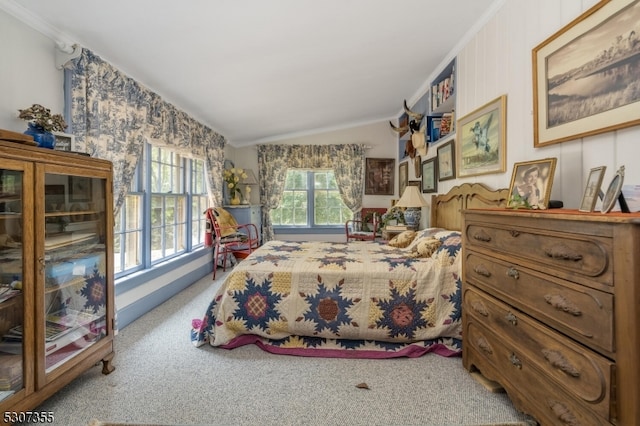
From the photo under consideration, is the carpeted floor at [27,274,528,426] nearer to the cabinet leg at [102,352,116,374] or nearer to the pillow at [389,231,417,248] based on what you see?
the cabinet leg at [102,352,116,374]

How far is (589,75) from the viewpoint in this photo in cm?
147

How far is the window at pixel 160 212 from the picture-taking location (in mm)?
2987

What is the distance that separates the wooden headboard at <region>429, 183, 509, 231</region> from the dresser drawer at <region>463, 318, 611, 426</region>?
83cm

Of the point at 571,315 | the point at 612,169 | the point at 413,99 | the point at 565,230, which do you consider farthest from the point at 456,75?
the point at 571,315

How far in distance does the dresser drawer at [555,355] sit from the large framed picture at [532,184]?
572 millimetres

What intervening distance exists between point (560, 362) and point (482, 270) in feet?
1.95

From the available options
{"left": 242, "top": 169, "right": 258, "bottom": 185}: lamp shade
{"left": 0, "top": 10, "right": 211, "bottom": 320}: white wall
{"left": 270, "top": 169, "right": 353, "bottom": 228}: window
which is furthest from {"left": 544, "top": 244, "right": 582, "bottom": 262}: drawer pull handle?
{"left": 242, "top": 169, "right": 258, "bottom": 185}: lamp shade

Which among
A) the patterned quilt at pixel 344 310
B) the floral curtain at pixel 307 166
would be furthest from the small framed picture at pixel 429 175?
the floral curtain at pixel 307 166

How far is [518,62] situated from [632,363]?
1925mm

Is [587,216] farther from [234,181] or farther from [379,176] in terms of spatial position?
[234,181]

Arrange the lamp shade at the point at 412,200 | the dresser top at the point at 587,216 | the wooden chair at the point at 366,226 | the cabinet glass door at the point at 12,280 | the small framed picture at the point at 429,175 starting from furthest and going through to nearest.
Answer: the wooden chair at the point at 366,226 → the small framed picture at the point at 429,175 → the lamp shade at the point at 412,200 → the cabinet glass door at the point at 12,280 → the dresser top at the point at 587,216

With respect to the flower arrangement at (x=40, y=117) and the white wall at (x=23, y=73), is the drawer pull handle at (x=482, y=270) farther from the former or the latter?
the white wall at (x=23, y=73)

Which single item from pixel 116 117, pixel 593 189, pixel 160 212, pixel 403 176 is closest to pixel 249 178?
pixel 160 212

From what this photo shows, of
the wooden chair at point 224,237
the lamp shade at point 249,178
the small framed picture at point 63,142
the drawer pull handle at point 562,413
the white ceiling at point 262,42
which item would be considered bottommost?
the drawer pull handle at point 562,413
